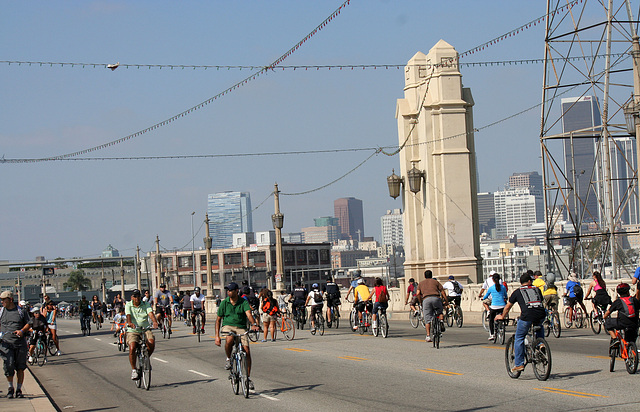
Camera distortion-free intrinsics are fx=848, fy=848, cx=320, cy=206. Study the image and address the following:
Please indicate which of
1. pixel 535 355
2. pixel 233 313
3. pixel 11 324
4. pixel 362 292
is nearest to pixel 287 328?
pixel 362 292

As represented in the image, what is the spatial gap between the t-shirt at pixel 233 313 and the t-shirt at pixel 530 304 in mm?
4566

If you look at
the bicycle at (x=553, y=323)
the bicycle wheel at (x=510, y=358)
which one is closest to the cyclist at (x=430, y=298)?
the bicycle at (x=553, y=323)

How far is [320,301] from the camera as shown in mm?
28891

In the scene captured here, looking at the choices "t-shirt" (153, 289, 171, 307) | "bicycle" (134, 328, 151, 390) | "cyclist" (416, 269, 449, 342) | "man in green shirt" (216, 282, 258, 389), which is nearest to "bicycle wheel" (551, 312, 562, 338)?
"cyclist" (416, 269, 449, 342)

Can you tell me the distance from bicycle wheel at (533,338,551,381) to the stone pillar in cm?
→ 2277

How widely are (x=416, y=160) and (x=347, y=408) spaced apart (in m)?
27.6

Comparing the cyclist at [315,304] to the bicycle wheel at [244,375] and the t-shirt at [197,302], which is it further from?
the bicycle wheel at [244,375]

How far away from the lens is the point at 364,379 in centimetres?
1532

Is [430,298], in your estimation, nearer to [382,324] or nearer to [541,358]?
[382,324]

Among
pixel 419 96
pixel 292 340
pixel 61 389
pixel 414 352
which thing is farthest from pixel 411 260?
pixel 61 389

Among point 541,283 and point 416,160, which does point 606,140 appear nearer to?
point 416,160

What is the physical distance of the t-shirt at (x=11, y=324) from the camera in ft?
48.6

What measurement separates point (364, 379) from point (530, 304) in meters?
3.32

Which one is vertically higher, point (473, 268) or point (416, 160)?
point (416, 160)
